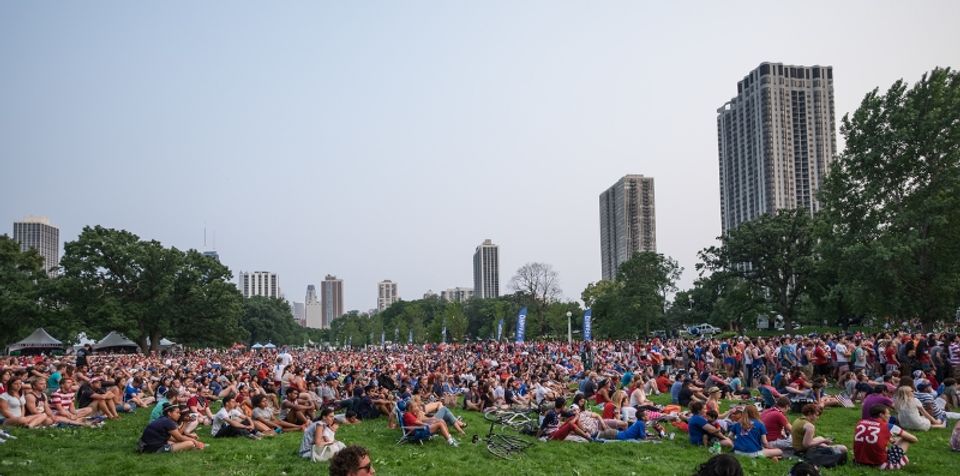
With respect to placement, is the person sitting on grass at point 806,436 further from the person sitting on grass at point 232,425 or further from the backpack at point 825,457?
the person sitting on grass at point 232,425

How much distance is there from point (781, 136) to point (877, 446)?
117m

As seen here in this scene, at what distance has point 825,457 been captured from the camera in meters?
9.52

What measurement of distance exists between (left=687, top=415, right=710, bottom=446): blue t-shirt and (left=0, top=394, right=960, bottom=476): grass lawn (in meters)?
0.18

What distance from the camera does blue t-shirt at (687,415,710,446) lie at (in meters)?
11.5

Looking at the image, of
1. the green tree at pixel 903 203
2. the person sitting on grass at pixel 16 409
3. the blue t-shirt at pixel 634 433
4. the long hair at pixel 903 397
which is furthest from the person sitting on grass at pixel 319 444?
the green tree at pixel 903 203

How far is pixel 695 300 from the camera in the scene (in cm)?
7450

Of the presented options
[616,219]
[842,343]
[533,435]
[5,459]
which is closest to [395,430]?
[533,435]

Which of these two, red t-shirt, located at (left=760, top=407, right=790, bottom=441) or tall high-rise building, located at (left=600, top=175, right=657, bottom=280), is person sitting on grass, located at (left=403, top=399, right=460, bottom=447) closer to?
red t-shirt, located at (left=760, top=407, right=790, bottom=441)

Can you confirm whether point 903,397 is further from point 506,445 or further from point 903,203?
point 903,203

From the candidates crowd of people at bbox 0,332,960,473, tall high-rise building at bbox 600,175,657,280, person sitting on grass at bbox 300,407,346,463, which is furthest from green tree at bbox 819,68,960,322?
tall high-rise building at bbox 600,175,657,280

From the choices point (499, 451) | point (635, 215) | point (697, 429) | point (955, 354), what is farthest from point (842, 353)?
point (635, 215)

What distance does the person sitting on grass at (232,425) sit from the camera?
1289cm

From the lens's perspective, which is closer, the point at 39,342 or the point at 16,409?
the point at 16,409

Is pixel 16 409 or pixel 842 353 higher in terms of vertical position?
pixel 842 353
